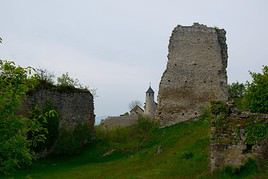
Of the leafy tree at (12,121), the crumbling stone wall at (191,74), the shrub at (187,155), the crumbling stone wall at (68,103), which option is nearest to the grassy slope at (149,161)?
the shrub at (187,155)

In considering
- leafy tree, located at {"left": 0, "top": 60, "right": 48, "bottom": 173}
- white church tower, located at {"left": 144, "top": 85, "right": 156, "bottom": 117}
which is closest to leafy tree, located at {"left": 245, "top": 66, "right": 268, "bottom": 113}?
leafy tree, located at {"left": 0, "top": 60, "right": 48, "bottom": 173}

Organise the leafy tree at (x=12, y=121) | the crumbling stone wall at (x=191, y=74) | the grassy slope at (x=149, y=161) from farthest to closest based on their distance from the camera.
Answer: the crumbling stone wall at (x=191, y=74) < the grassy slope at (x=149, y=161) < the leafy tree at (x=12, y=121)

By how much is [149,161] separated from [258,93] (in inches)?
208

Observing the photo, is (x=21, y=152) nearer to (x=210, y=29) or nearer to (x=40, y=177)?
(x=40, y=177)

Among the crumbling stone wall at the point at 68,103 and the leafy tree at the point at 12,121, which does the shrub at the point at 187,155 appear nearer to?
the leafy tree at the point at 12,121

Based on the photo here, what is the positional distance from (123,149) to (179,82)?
18.1 feet

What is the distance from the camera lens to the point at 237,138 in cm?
1561

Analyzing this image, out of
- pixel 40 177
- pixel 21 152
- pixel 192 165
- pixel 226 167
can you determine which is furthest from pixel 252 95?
pixel 21 152

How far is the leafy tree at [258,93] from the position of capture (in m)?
19.6

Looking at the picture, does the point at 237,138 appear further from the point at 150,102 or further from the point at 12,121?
the point at 150,102

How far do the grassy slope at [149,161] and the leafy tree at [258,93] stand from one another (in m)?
2.33

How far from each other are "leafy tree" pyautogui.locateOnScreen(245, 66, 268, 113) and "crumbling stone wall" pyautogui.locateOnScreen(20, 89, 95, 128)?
1307 cm

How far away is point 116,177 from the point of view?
19.1 metres

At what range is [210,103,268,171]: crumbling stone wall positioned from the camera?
15.3 m
